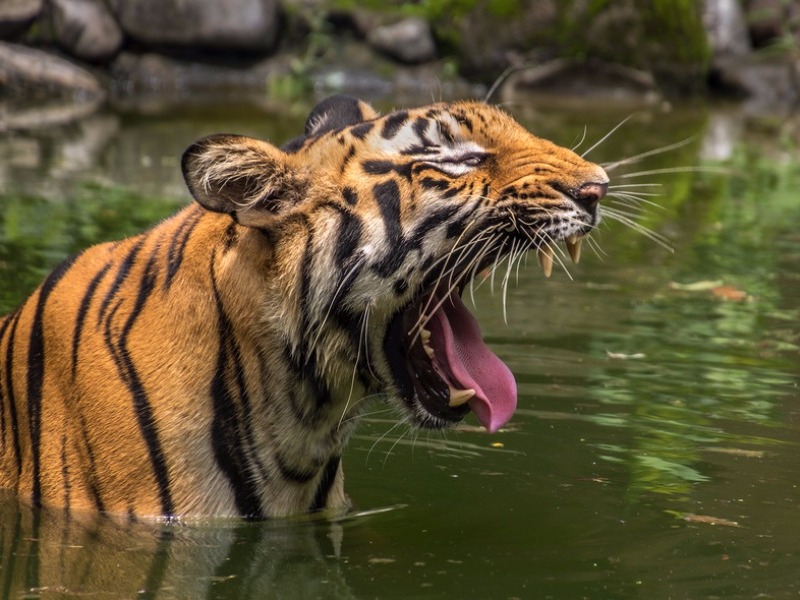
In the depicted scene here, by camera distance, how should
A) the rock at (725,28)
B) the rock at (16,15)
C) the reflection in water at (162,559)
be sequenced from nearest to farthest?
the reflection in water at (162,559), the rock at (16,15), the rock at (725,28)

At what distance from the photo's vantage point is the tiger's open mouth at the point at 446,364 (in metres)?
3.96

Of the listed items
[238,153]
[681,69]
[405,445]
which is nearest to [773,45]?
[681,69]

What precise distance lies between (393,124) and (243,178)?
1.57 feet

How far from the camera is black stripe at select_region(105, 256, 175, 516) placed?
401 cm

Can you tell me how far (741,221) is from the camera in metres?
10.6

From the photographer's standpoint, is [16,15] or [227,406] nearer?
[227,406]

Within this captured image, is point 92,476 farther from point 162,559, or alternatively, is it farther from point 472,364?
point 472,364

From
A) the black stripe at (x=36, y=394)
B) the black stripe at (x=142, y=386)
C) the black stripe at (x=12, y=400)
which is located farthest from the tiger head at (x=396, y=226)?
the black stripe at (x=12, y=400)

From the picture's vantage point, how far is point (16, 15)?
754 inches

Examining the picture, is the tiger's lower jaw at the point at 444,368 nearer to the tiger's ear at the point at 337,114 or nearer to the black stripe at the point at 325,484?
the black stripe at the point at 325,484

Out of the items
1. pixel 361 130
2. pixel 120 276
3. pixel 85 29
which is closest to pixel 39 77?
pixel 85 29

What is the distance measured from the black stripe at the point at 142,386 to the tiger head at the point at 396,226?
43 centimetres

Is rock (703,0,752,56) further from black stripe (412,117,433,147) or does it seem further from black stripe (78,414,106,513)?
black stripe (78,414,106,513)

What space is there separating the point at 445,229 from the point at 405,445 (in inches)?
64.0
